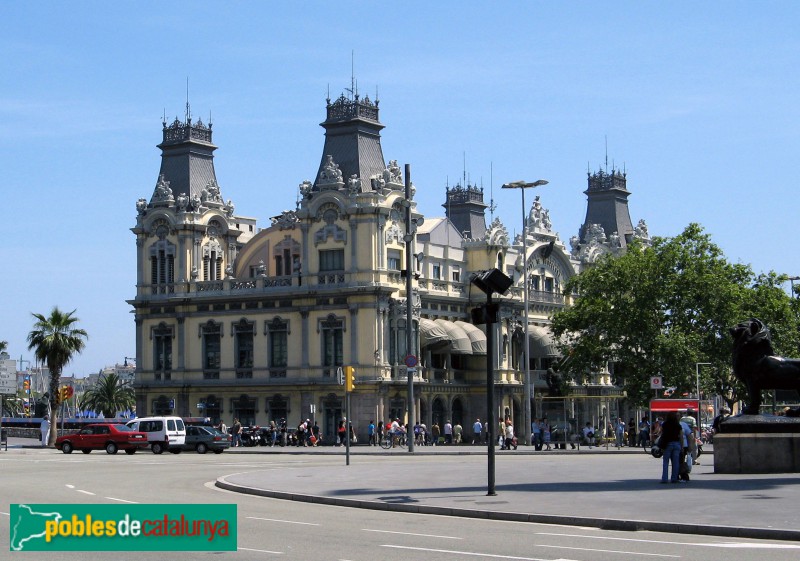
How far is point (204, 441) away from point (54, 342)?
1956cm

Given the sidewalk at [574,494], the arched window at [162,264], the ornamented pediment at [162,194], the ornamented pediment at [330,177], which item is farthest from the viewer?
the ornamented pediment at [162,194]

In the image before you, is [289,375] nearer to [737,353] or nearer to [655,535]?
[737,353]

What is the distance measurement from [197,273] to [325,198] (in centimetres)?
1040

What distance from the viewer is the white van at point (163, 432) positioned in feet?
198

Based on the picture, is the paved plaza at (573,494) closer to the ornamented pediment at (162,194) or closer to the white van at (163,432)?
the white van at (163,432)

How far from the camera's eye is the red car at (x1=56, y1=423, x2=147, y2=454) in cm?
6019

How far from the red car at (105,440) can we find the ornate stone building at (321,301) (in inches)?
585

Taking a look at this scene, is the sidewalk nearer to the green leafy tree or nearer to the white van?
the white van

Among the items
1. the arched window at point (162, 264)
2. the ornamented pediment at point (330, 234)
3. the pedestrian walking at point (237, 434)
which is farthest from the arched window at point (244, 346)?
the ornamented pediment at point (330, 234)

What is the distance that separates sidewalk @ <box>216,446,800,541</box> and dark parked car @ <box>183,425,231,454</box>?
23.6 m

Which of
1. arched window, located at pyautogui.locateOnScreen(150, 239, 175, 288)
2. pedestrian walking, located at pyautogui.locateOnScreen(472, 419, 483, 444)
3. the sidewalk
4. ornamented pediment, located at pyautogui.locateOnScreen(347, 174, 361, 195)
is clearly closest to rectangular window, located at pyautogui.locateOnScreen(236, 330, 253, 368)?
arched window, located at pyautogui.locateOnScreen(150, 239, 175, 288)

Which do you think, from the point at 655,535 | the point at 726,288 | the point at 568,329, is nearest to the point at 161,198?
the point at 568,329

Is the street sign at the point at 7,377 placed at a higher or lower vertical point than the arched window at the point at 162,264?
lower

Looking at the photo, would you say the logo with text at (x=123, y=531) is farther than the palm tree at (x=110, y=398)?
No
